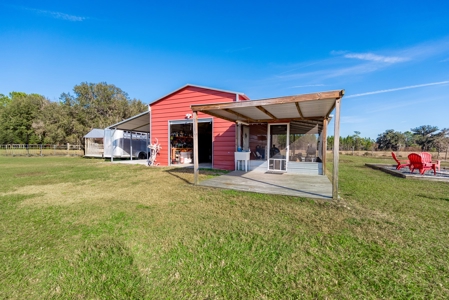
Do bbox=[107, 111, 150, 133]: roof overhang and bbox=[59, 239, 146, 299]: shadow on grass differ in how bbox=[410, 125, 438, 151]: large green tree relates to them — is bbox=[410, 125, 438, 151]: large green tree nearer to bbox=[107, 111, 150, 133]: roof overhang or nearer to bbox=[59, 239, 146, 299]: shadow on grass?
bbox=[107, 111, 150, 133]: roof overhang

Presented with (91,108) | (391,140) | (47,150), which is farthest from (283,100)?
(47,150)

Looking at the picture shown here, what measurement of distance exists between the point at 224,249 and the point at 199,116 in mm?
8469

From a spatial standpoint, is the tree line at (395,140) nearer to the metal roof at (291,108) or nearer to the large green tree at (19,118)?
the metal roof at (291,108)

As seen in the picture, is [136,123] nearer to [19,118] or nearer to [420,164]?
[420,164]

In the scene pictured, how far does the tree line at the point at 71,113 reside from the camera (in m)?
21.7

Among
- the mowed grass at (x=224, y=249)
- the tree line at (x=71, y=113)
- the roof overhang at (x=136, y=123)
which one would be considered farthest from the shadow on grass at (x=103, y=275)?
the tree line at (x=71, y=113)

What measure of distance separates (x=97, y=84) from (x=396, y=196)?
29637 millimetres

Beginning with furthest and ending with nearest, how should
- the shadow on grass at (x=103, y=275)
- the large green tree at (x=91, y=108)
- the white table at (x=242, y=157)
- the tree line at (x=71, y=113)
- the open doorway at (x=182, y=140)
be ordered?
the large green tree at (x=91, y=108), the tree line at (x=71, y=113), the open doorway at (x=182, y=140), the white table at (x=242, y=157), the shadow on grass at (x=103, y=275)

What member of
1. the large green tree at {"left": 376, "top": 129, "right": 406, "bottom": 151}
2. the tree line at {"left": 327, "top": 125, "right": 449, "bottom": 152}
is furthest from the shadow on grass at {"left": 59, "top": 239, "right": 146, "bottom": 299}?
the large green tree at {"left": 376, "top": 129, "right": 406, "bottom": 151}

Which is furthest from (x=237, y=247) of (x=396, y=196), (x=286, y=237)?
(x=396, y=196)

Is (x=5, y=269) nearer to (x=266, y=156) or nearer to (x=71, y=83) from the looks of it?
(x=266, y=156)

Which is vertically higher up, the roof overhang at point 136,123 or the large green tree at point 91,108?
the large green tree at point 91,108

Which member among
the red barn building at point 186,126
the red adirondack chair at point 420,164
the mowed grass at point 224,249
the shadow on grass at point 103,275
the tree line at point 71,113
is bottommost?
the shadow on grass at point 103,275

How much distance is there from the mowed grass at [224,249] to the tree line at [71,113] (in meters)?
21.9
